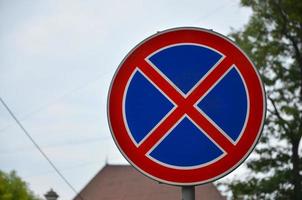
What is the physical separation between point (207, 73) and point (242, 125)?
0.19m

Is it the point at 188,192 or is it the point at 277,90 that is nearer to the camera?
the point at 188,192

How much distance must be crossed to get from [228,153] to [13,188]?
373 cm

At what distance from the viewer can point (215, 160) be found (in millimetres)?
1827

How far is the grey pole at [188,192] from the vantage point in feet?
5.84

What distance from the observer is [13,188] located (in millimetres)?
5250

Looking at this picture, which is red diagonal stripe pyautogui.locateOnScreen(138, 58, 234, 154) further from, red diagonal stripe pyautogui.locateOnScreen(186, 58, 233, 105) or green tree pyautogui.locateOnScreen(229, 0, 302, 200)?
green tree pyautogui.locateOnScreen(229, 0, 302, 200)

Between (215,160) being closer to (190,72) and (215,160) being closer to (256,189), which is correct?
(190,72)

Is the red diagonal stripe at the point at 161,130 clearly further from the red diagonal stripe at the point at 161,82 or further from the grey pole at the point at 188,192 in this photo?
the grey pole at the point at 188,192

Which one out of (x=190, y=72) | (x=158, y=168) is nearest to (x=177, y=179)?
(x=158, y=168)

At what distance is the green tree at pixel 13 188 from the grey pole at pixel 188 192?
3.12 metres

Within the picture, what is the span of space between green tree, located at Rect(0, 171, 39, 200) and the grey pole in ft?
10.2

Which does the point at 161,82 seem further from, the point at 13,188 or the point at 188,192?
the point at 13,188

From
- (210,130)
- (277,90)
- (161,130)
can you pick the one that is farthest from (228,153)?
(277,90)

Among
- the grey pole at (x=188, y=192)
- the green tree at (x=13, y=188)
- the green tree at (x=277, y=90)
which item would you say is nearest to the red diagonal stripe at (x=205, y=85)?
the grey pole at (x=188, y=192)
